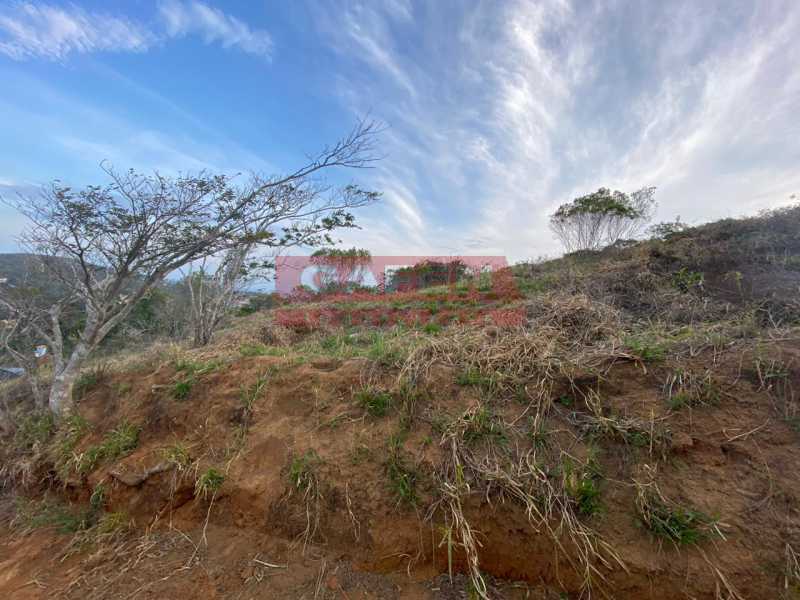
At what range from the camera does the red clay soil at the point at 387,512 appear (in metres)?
1.45

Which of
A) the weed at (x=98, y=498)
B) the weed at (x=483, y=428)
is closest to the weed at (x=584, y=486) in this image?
the weed at (x=483, y=428)

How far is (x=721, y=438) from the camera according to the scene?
1666 millimetres

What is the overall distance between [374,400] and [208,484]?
120 centimetres

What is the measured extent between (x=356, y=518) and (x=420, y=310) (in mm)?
4764

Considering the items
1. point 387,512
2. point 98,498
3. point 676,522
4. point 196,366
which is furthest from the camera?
point 196,366

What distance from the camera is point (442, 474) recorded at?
1846mm

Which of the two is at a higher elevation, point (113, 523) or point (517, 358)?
point (517, 358)

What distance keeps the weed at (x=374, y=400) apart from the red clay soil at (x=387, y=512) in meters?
0.05

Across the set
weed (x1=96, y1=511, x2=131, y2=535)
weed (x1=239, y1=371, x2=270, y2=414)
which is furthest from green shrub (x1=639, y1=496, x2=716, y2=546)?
weed (x1=96, y1=511, x2=131, y2=535)

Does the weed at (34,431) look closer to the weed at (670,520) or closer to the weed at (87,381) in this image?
the weed at (87,381)

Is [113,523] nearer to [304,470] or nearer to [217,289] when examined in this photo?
[304,470]

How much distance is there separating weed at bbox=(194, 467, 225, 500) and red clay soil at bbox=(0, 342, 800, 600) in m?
0.05

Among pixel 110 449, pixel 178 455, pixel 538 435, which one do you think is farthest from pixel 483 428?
pixel 110 449

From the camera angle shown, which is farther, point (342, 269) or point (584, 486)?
point (342, 269)
